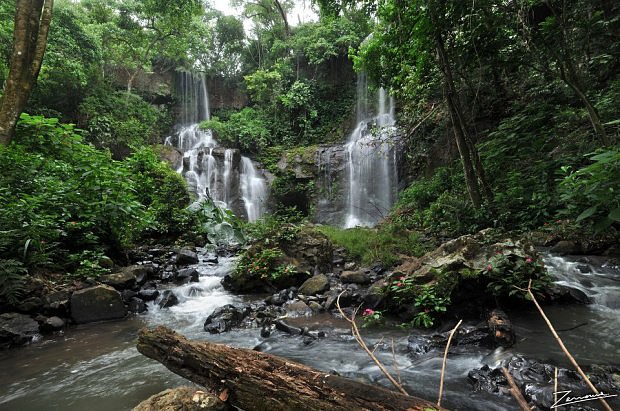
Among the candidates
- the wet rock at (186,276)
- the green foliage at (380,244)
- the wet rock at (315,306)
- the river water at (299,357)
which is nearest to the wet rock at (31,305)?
the river water at (299,357)

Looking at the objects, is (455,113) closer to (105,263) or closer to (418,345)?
(418,345)

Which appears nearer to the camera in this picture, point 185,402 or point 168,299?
point 185,402

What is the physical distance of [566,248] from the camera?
6.17m

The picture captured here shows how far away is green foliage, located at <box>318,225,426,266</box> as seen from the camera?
289 inches

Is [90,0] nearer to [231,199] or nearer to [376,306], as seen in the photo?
[231,199]

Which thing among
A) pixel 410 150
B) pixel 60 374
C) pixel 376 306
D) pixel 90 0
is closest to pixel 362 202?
pixel 410 150

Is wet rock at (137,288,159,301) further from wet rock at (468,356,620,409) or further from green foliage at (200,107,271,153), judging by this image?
green foliage at (200,107,271,153)

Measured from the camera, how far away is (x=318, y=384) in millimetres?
1836

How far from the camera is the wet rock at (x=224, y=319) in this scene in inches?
182

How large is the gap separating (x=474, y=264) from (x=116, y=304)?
17.0 ft

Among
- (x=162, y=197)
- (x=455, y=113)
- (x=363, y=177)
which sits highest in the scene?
(x=455, y=113)

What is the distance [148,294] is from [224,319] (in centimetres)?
187

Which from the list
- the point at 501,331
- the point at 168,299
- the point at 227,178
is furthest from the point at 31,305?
the point at 227,178

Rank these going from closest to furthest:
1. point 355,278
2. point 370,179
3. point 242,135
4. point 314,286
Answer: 1. point 314,286
2. point 355,278
3. point 370,179
4. point 242,135
